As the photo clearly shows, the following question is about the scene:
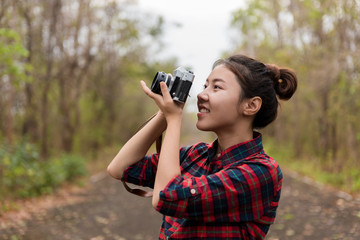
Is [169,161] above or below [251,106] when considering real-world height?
below

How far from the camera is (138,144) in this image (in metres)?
1.98

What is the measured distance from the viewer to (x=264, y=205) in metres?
1.73

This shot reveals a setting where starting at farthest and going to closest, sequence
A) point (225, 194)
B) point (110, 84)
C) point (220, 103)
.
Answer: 1. point (110, 84)
2. point (220, 103)
3. point (225, 194)

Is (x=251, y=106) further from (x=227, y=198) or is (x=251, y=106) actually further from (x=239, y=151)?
(x=227, y=198)

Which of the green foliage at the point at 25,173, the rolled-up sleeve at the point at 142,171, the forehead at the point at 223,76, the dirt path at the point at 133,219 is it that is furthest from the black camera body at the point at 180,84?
the green foliage at the point at 25,173

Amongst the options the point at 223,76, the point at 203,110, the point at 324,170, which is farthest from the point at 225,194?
the point at 324,170

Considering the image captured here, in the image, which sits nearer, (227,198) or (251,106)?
(227,198)

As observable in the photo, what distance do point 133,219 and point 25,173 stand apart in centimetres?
287

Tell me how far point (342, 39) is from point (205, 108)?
10.8 m

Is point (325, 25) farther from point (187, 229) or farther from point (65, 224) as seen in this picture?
point (187, 229)

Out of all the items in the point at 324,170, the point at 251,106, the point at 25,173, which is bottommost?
the point at 324,170

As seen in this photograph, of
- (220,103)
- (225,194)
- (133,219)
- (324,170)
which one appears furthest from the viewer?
(324,170)

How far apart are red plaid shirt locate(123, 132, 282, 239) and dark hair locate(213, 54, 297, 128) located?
0.15 m

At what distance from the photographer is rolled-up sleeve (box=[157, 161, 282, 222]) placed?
1.59 meters
